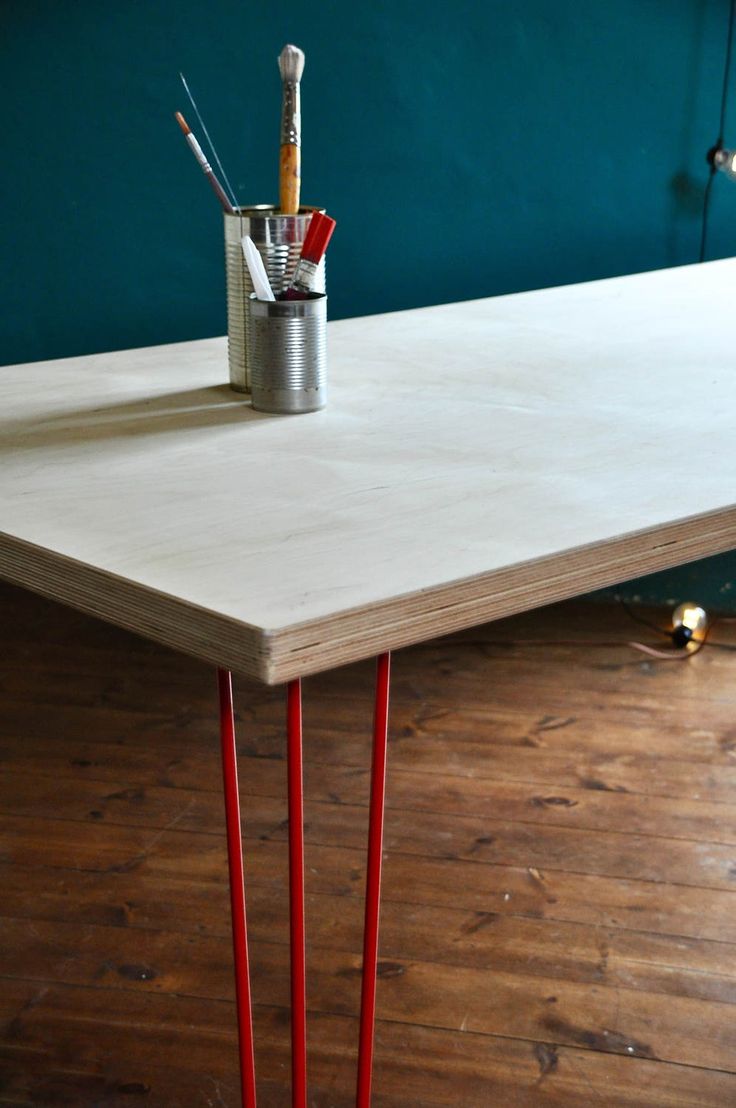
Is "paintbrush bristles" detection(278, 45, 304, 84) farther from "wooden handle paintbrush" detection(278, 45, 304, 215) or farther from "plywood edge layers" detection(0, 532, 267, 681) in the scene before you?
"plywood edge layers" detection(0, 532, 267, 681)

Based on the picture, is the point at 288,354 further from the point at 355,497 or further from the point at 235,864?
the point at 235,864

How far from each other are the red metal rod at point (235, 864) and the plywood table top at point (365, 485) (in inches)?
6.0

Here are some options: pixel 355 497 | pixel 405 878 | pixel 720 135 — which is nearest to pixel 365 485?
pixel 355 497

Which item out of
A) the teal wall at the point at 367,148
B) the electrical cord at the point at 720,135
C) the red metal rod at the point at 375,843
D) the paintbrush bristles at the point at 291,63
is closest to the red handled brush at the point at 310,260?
the paintbrush bristles at the point at 291,63

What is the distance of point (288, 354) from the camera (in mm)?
1212

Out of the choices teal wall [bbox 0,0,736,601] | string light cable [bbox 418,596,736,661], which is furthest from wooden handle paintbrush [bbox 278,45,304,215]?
string light cable [bbox 418,596,736,661]

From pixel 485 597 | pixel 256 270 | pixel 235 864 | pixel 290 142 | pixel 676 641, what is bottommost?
pixel 676 641

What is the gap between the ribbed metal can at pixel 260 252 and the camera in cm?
125

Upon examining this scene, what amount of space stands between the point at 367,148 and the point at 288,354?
1653mm

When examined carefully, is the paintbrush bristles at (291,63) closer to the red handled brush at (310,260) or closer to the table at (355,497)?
the red handled brush at (310,260)

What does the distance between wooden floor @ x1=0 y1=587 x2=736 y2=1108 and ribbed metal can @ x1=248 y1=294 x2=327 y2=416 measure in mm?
819

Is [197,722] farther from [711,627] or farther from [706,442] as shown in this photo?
[706,442]

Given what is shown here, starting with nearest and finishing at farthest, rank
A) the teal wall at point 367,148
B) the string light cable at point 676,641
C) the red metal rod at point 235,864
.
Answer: the red metal rod at point 235,864 → the teal wall at point 367,148 → the string light cable at point 676,641

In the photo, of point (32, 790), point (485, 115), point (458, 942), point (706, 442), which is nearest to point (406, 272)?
point (485, 115)
